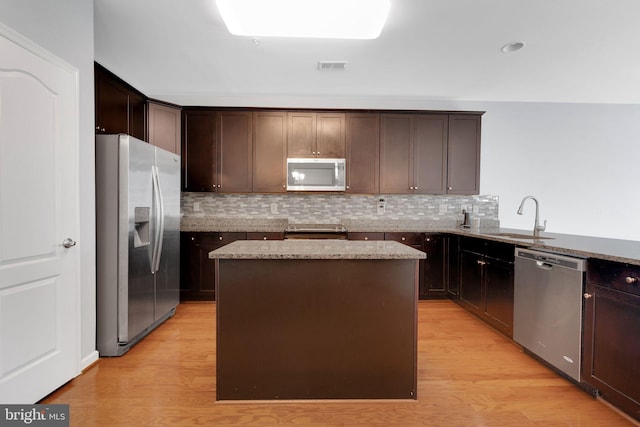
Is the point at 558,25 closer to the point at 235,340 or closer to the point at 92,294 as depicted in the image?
the point at 235,340

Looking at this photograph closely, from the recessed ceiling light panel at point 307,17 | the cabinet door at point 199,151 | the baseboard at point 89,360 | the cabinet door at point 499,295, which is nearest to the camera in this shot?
the recessed ceiling light panel at point 307,17

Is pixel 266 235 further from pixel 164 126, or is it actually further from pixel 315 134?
pixel 164 126

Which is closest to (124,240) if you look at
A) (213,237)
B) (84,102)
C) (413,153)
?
(84,102)

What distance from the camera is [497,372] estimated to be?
2.32 metres

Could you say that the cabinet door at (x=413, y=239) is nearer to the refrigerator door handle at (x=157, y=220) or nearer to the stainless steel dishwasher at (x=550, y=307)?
the stainless steel dishwasher at (x=550, y=307)

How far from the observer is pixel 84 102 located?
229cm

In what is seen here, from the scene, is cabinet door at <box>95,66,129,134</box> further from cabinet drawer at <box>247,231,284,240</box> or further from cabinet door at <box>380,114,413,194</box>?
cabinet door at <box>380,114,413,194</box>

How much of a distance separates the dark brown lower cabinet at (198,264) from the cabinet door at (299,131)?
1.45 m

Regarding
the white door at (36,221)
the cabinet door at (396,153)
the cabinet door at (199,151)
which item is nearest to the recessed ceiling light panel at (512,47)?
the cabinet door at (396,153)

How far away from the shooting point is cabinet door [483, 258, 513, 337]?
279cm

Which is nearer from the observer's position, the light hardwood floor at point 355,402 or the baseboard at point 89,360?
the light hardwood floor at point 355,402

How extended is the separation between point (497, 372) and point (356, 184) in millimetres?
2718

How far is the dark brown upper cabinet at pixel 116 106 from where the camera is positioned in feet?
9.63

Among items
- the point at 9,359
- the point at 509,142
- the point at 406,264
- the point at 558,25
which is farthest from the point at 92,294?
the point at 509,142
